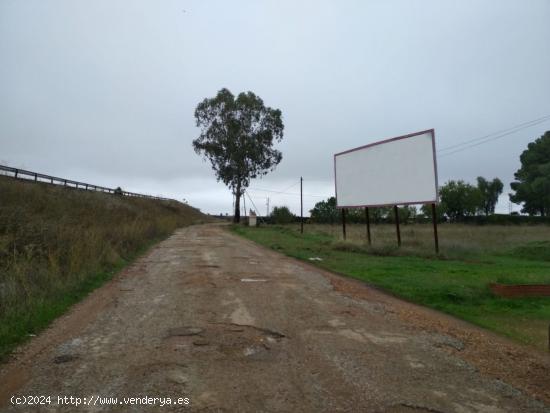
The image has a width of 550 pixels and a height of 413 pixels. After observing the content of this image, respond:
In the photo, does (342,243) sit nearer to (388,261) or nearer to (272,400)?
(388,261)

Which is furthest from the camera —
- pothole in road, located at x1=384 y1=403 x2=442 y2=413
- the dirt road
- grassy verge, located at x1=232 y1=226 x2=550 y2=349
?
Answer: grassy verge, located at x1=232 y1=226 x2=550 y2=349

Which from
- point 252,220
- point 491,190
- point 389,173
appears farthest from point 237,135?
point 491,190

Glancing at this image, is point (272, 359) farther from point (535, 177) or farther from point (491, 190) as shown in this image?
point (491, 190)

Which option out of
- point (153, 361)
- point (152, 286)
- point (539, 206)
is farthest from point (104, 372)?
point (539, 206)

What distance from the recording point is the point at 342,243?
2131 cm

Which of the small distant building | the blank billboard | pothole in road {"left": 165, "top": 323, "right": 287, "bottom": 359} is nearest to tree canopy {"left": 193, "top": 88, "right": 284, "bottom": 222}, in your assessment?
the small distant building

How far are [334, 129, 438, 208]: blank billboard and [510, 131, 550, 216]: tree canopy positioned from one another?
45.9 m

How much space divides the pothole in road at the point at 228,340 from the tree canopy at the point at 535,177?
63222mm

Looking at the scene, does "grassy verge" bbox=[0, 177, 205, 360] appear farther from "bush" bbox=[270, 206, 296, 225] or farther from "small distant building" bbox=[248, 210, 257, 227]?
"bush" bbox=[270, 206, 296, 225]

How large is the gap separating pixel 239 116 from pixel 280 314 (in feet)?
139

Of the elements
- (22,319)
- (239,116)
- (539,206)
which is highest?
(239,116)

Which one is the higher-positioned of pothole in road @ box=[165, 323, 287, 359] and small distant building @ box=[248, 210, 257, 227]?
small distant building @ box=[248, 210, 257, 227]

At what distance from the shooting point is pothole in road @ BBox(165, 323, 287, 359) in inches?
211

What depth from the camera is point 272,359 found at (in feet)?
16.8
